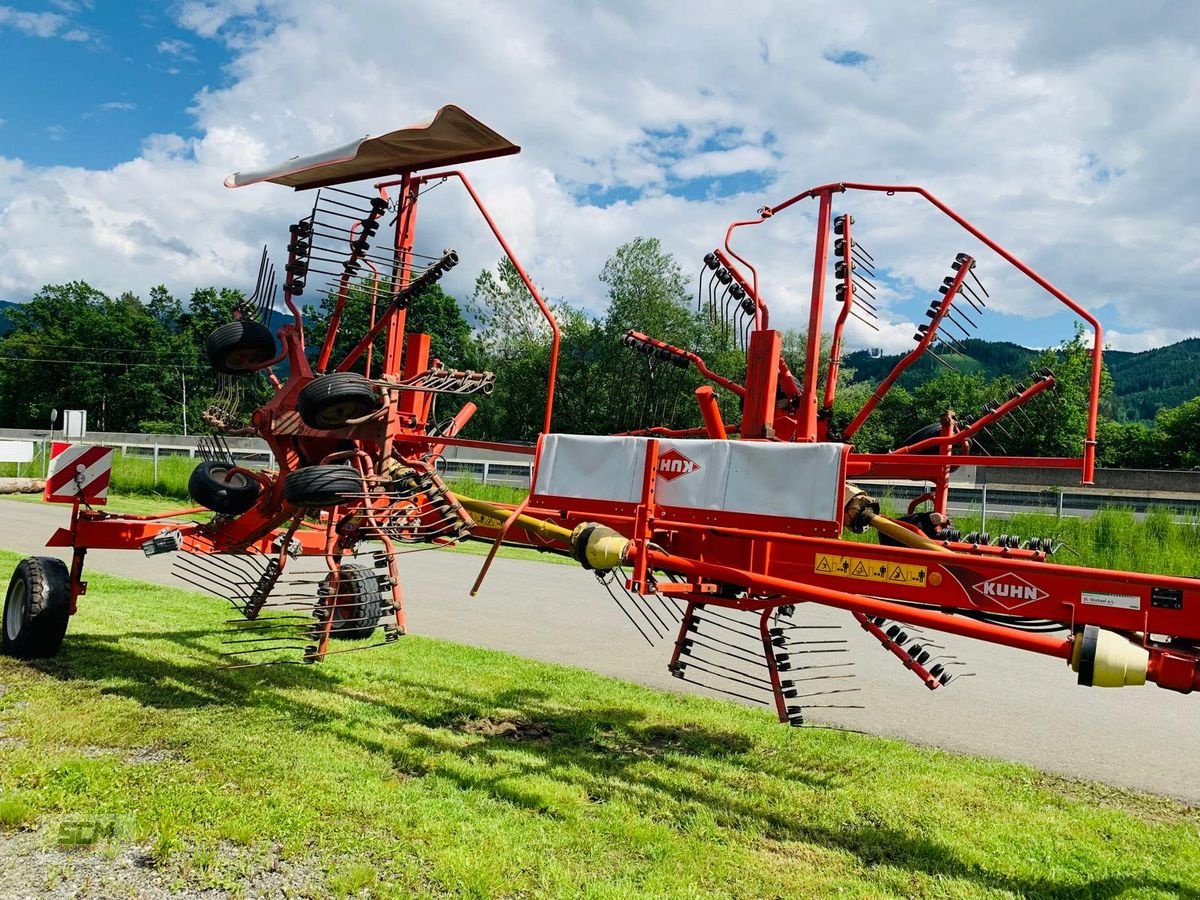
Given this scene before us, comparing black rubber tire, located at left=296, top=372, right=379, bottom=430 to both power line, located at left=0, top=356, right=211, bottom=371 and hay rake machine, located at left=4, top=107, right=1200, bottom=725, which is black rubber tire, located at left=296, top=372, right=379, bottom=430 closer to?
hay rake machine, located at left=4, top=107, right=1200, bottom=725

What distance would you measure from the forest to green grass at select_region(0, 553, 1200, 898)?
2.25 m

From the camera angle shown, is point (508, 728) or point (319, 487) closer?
point (319, 487)

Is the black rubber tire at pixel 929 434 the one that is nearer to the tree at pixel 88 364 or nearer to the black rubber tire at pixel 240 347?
the black rubber tire at pixel 240 347

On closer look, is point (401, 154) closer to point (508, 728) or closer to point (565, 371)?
point (508, 728)

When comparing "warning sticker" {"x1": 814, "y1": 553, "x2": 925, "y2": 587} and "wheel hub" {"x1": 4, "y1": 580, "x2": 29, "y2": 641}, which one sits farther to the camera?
"wheel hub" {"x1": 4, "y1": 580, "x2": 29, "y2": 641}

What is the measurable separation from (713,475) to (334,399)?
2188 millimetres

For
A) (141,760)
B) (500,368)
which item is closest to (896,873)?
(141,760)

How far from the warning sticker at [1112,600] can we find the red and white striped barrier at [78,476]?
6.23 meters

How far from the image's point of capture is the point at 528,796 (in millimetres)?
4406

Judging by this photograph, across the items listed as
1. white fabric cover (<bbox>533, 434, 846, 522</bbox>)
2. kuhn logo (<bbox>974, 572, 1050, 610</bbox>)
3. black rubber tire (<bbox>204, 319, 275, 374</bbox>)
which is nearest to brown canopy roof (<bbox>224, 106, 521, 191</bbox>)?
black rubber tire (<bbox>204, 319, 275, 374</bbox>)

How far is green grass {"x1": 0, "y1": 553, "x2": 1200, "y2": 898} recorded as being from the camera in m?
3.68

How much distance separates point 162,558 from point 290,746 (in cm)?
928

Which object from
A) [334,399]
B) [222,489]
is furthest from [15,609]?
[334,399]

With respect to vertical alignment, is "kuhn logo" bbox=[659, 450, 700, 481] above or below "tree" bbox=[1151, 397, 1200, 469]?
below
